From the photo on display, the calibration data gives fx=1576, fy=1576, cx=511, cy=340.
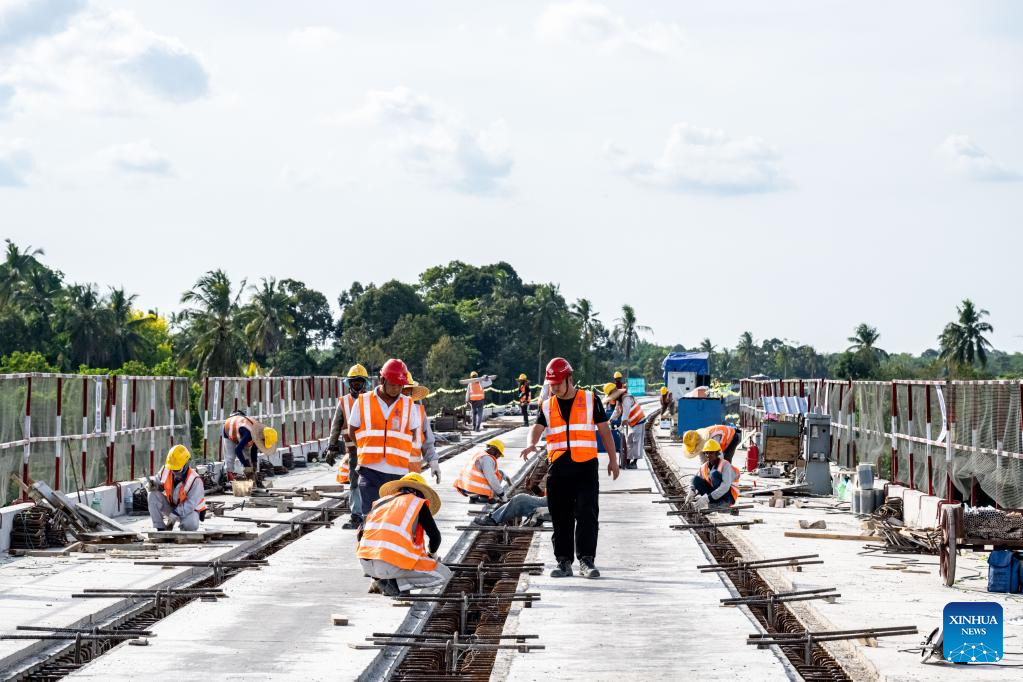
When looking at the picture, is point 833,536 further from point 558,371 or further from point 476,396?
point 476,396

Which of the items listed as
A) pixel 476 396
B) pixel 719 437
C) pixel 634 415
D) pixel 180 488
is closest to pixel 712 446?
pixel 719 437

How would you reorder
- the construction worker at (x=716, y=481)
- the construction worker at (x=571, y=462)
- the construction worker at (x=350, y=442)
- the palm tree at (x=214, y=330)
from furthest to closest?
the palm tree at (x=214, y=330), the construction worker at (x=716, y=481), the construction worker at (x=350, y=442), the construction worker at (x=571, y=462)

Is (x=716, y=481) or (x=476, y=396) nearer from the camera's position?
(x=716, y=481)

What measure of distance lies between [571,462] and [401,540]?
221 centimetres

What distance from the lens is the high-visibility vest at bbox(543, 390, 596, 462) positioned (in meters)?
13.6

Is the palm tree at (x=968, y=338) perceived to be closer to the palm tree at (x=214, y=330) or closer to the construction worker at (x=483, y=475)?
the palm tree at (x=214, y=330)

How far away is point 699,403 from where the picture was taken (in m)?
42.0

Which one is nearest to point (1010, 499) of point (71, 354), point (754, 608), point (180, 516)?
point (754, 608)

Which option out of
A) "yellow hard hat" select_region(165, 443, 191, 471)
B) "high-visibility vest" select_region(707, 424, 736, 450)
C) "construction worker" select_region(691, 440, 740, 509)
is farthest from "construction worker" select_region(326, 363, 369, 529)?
"high-visibility vest" select_region(707, 424, 736, 450)

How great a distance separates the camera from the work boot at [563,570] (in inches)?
544

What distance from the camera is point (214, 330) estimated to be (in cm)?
9106

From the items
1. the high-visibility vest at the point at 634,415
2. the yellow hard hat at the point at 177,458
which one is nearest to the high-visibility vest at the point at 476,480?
the yellow hard hat at the point at 177,458

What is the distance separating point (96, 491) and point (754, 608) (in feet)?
33.9

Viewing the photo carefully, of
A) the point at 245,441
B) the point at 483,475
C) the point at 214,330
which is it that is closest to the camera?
the point at 483,475
